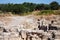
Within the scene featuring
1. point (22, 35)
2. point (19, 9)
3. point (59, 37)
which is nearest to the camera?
point (59, 37)

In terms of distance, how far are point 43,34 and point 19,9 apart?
3464cm

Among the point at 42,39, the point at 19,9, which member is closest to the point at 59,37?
the point at 42,39

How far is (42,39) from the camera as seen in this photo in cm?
1006

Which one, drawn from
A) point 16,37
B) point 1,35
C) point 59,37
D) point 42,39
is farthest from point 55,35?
point 1,35

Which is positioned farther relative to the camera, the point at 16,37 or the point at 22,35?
the point at 22,35

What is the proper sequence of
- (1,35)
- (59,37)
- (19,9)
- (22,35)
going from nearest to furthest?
1. (59,37)
2. (1,35)
3. (22,35)
4. (19,9)

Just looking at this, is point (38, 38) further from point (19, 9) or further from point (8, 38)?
point (19, 9)

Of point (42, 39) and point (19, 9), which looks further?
point (19, 9)

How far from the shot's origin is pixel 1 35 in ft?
31.7

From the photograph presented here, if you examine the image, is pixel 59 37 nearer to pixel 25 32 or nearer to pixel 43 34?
pixel 43 34

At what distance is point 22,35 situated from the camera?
10.6m

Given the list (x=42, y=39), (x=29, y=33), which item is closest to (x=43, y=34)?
(x=42, y=39)

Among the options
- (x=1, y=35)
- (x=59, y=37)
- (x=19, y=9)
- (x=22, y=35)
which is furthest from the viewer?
(x=19, y=9)

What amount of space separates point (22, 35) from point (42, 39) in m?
1.16
